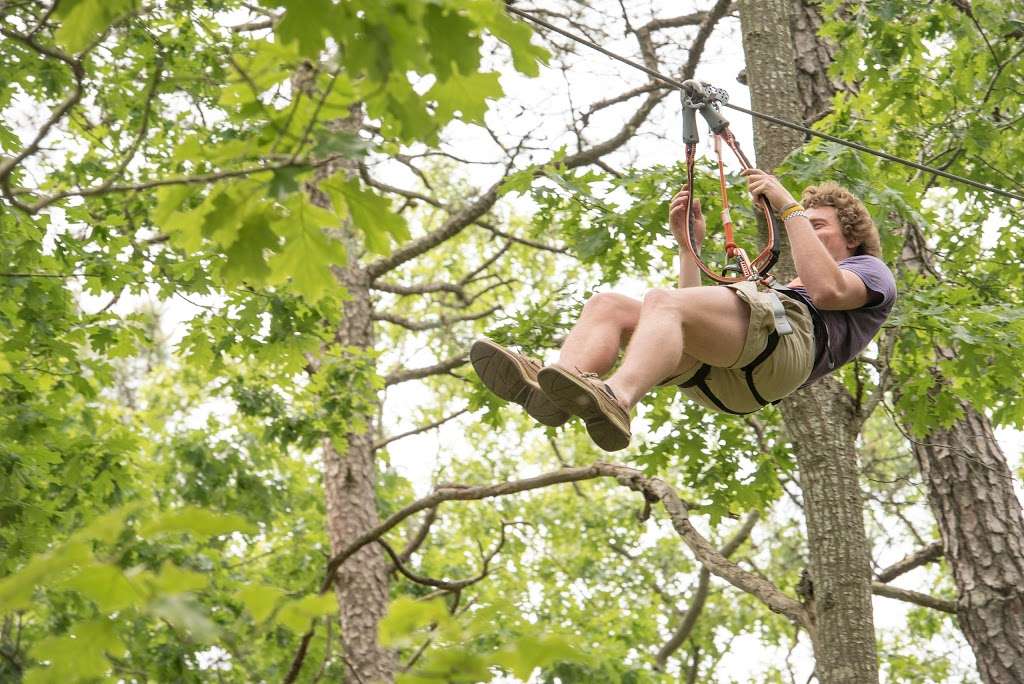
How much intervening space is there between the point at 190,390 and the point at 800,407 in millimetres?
11825

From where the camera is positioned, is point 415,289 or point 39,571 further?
point 415,289

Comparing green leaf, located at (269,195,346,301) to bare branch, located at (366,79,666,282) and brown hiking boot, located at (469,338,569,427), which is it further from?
bare branch, located at (366,79,666,282)

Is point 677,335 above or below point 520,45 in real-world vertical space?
above

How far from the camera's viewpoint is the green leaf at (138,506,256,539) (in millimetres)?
1571

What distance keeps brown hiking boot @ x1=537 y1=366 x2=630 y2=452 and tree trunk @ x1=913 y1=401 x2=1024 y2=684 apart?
135 inches

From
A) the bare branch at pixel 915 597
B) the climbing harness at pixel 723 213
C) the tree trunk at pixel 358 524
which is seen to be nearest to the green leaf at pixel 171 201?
the climbing harness at pixel 723 213

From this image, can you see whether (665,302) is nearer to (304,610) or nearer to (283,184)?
(283,184)

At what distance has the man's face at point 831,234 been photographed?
429 centimetres

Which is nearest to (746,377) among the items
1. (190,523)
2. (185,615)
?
(190,523)

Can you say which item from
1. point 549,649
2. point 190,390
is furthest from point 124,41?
point 190,390

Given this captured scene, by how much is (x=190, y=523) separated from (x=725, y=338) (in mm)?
2449

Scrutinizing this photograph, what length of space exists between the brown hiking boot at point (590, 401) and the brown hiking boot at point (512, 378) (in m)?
0.22

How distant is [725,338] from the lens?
3.74 metres

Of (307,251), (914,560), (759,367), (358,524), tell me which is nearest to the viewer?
(307,251)
